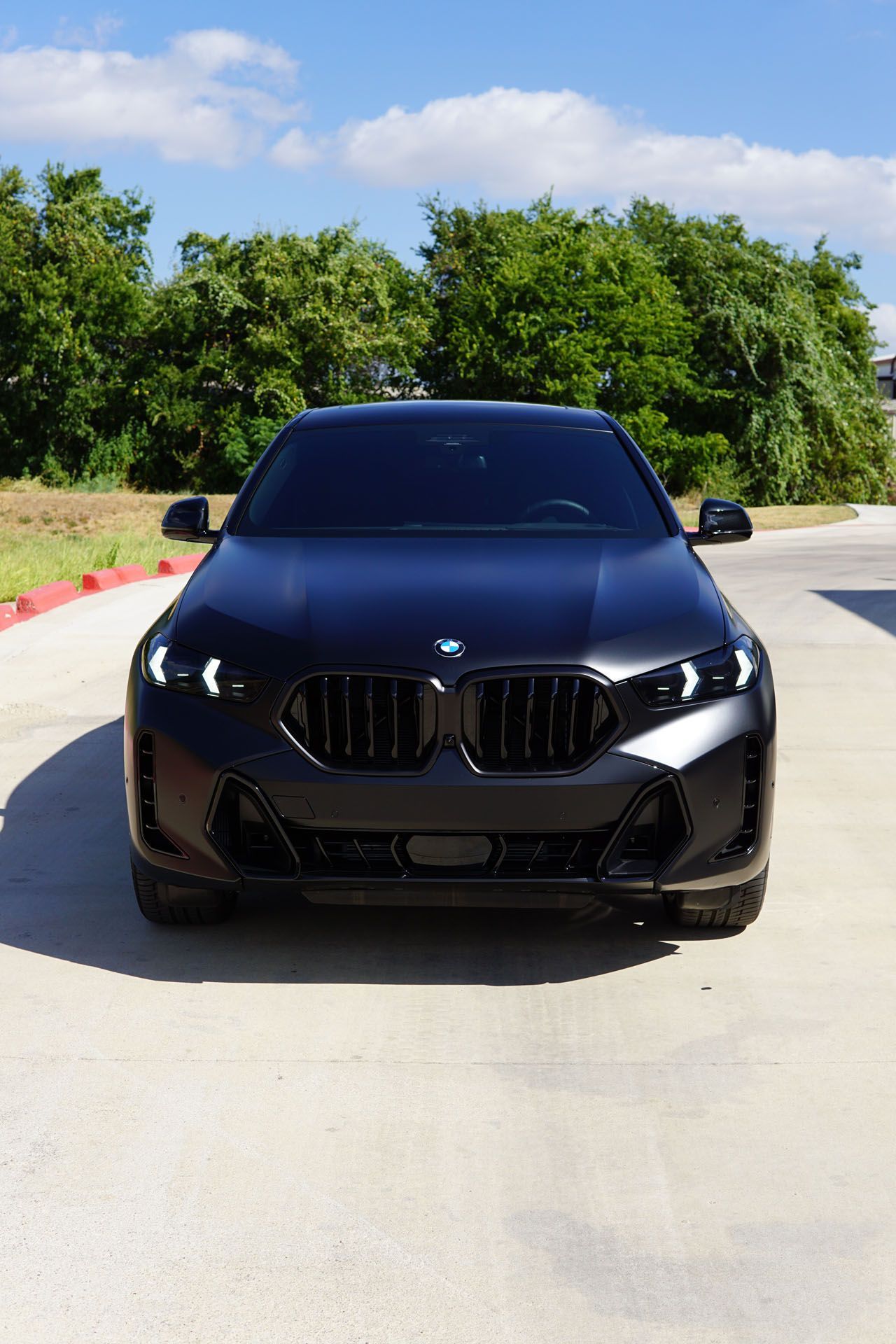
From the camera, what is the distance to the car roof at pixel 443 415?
231 inches

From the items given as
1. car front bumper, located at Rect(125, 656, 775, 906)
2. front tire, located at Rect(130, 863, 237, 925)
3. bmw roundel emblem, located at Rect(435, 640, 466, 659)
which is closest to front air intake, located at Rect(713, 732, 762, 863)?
car front bumper, located at Rect(125, 656, 775, 906)

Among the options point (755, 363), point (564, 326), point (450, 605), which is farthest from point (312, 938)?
point (755, 363)

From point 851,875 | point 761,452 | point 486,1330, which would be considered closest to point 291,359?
point 761,452

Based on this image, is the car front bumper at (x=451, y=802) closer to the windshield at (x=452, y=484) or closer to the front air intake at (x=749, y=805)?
the front air intake at (x=749, y=805)

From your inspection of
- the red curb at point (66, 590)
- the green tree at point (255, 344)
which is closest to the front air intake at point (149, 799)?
the red curb at point (66, 590)

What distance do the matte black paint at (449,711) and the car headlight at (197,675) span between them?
0.08ft

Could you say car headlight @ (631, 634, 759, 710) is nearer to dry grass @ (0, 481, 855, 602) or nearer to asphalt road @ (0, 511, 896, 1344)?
asphalt road @ (0, 511, 896, 1344)

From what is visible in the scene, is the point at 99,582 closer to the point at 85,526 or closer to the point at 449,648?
the point at 449,648

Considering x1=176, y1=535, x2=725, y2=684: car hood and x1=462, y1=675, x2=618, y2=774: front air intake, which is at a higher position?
x1=176, y1=535, x2=725, y2=684: car hood

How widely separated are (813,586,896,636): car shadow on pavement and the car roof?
6.31 metres

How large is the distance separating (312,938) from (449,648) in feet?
3.80

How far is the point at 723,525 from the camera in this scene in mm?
5684

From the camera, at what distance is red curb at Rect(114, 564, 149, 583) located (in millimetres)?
14492

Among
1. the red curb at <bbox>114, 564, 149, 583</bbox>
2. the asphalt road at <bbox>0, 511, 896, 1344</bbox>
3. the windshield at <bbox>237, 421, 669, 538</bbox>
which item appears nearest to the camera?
the asphalt road at <bbox>0, 511, 896, 1344</bbox>
